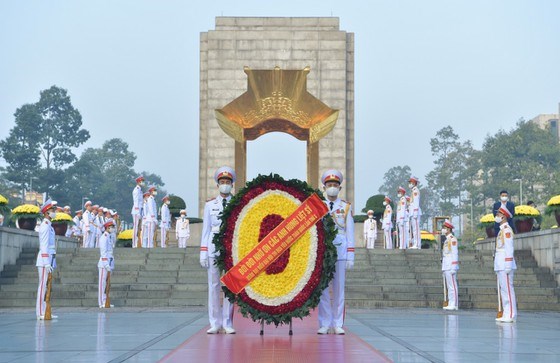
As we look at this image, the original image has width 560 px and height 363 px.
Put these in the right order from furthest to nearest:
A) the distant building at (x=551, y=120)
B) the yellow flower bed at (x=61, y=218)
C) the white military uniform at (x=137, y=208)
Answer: the distant building at (x=551, y=120), the yellow flower bed at (x=61, y=218), the white military uniform at (x=137, y=208)

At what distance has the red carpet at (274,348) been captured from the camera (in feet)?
30.6

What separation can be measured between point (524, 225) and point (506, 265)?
31.3 ft

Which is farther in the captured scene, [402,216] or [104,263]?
[402,216]

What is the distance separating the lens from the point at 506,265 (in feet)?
55.0

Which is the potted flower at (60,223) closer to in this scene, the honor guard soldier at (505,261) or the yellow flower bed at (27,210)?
the yellow flower bed at (27,210)

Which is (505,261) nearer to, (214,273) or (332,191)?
(332,191)

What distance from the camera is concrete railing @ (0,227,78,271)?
2355 cm

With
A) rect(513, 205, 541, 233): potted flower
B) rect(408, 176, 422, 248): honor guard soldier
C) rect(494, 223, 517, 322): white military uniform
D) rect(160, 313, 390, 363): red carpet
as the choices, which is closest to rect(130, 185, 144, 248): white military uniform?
rect(408, 176, 422, 248): honor guard soldier

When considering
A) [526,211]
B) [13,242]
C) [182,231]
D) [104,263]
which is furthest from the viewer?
[182,231]

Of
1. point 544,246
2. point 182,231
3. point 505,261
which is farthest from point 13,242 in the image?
point 544,246

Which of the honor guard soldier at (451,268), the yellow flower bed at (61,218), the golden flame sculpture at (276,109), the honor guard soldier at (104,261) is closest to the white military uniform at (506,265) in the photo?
the honor guard soldier at (451,268)

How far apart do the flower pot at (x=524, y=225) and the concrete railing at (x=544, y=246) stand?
462mm

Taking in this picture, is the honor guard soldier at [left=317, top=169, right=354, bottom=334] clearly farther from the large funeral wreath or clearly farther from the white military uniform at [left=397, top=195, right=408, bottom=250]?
the white military uniform at [left=397, top=195, right=408, bottom=250]

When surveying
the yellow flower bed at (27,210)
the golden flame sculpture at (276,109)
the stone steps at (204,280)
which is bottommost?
the stone steps at (204,280)
